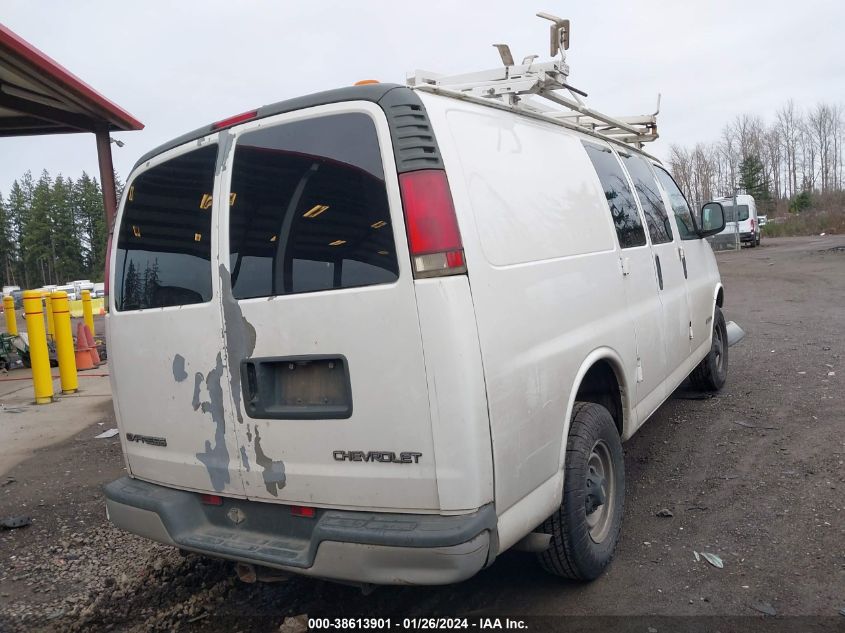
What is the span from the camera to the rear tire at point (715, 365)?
247 inches

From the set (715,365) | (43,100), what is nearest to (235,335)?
(715,365)

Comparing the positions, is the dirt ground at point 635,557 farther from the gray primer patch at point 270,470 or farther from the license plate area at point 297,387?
the license plate area at point 297,387

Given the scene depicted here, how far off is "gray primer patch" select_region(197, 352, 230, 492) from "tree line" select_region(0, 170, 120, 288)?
83.0m

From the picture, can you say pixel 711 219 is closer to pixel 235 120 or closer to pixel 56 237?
pixel 235 120

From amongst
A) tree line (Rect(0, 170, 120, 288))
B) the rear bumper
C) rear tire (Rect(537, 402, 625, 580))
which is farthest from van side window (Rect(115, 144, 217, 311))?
tree line (Rect(0, 170, 120, 288))

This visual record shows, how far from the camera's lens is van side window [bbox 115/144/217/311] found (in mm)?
2863

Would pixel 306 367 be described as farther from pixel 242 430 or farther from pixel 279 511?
pixel 279 511

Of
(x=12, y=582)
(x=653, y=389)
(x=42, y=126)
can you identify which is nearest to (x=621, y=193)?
(x=653, y=389)

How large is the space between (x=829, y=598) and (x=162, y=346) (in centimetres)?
313

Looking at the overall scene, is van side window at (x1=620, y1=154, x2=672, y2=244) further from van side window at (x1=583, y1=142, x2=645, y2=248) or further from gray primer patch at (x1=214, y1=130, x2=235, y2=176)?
gray primer patch at (x1=214, y1=130, x2=235, y2=176)

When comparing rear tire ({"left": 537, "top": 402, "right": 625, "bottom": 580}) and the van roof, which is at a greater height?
the van roof

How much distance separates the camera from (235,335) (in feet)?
8.79

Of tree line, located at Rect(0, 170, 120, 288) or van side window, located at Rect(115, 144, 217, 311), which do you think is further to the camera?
tree line, located at Rect(0, 170, 120, 288)

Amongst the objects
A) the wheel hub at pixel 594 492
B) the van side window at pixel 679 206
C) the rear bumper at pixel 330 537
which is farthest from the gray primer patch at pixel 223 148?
the van side window at pixel 679 206
